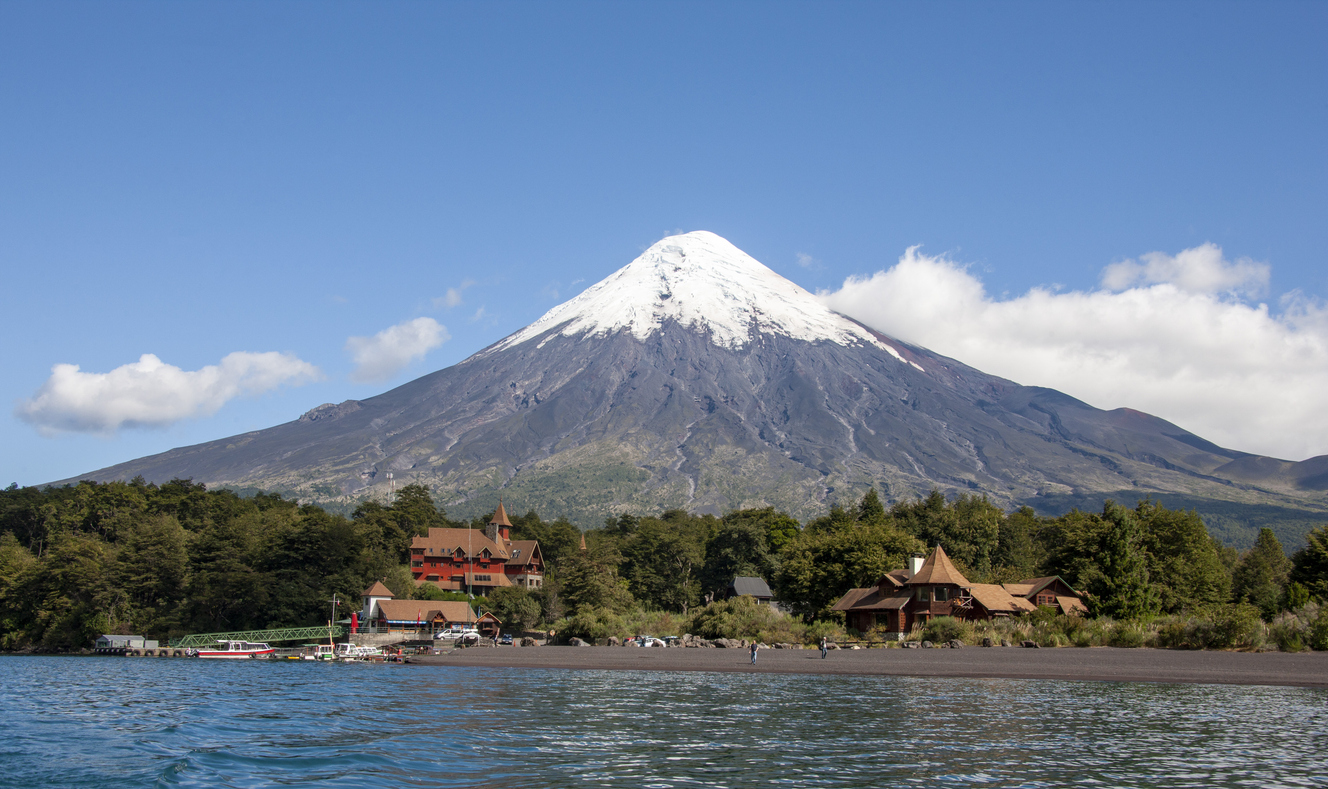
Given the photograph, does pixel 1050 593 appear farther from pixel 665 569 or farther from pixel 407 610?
pixel 407 610

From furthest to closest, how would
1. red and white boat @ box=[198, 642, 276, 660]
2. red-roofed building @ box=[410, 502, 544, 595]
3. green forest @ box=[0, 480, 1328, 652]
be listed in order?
red-roofed building @ box=[410, 502, 544, 595]
red and white boat @ box=[198, 642, 276, 660]
green forest @ box=[0, 480, 1328, 652]

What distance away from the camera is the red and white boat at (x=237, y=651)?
2992 inches

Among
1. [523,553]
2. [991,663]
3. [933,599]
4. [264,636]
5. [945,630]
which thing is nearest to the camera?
[991,663]

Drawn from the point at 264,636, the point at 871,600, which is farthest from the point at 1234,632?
the point at 264,636

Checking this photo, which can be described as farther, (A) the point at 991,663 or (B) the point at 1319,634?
(B) the point at 1319,634

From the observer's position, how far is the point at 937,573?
68.4m

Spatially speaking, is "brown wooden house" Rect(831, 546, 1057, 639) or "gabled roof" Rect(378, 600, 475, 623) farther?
"gabled roof" Rect(378, 600, 475, 623)

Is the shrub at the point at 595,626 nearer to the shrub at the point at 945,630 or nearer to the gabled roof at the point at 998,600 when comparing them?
the shrub at the point at 945,630

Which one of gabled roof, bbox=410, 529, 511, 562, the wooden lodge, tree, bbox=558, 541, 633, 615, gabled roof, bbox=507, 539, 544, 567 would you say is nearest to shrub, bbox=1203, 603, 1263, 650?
the wooden lodge

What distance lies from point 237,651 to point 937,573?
57.2 metres

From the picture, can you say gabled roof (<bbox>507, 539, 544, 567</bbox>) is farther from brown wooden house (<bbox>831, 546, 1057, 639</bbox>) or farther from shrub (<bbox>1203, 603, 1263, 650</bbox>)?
shrub (<bbox>1203, 603, 1263, 650</bbox>)

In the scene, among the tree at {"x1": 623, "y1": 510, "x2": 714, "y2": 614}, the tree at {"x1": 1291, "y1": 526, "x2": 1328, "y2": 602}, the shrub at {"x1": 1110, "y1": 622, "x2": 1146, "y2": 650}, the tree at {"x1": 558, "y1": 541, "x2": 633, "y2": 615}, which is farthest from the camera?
the tree at {"x1": 623, "y1": 510, "x2": 714, "y2": 614}

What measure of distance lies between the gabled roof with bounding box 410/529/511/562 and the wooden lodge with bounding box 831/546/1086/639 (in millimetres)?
63905

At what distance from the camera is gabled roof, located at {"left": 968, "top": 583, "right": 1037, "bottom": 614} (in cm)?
6812
